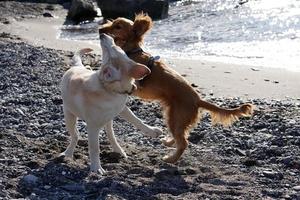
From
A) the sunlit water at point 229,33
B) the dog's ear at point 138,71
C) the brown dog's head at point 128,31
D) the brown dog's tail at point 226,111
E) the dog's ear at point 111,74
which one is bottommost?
the sunlit water at point 229,33

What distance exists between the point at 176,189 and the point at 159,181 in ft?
0.86

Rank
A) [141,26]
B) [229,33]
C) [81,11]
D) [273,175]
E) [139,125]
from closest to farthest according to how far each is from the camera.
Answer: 1. [273,175]
2. [139,125]
3. [141,26]
4. [229,33]
5. [81,11]

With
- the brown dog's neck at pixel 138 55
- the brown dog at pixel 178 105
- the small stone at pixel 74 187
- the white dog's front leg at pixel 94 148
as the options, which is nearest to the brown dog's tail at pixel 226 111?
the brown dog at pixel 178 105

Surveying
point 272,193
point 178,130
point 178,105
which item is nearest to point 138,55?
point 178,105

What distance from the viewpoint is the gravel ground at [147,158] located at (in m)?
5.38

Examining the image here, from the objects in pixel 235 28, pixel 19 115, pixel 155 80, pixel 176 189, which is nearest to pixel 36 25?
pixel 235 28

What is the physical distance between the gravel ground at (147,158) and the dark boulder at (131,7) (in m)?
10.9

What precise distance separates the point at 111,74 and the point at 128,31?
6.48 feet

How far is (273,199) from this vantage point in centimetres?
532

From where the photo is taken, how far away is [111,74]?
5457 millimetres

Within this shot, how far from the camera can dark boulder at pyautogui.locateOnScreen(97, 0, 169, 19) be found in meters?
19.7

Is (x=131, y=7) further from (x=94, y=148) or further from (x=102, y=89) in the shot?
(x=102, y=89)

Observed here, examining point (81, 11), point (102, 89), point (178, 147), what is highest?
point (102, 89)

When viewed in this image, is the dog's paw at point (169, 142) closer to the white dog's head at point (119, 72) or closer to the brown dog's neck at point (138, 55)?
the brown dog's neck at point (138, 55)
